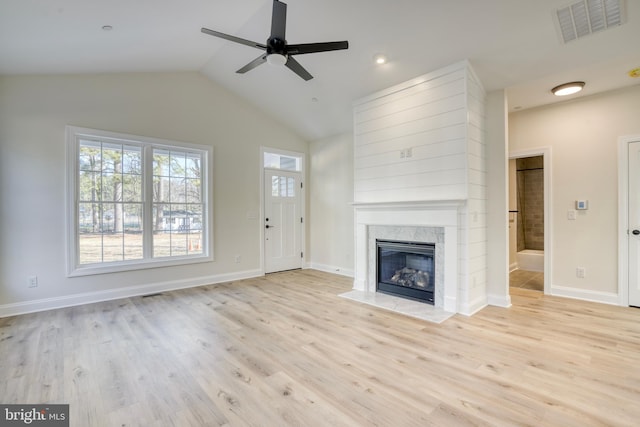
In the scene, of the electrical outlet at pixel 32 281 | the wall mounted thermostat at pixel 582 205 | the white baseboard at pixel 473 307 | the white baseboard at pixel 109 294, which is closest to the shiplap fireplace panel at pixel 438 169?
the white baseboard at pixel 473 307

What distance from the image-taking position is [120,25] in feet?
10.3

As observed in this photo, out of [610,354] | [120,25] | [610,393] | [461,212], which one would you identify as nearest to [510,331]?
[610,354]

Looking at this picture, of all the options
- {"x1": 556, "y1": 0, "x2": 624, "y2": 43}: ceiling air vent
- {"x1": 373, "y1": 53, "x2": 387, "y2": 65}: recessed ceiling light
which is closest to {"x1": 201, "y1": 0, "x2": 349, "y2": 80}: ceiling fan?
{"x1": 373, "y1": 53, "x2": 387, "y2": 65}: recessed ceiling light

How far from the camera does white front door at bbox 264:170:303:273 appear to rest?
5.94 m

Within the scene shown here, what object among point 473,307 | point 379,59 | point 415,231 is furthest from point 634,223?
point 379,59

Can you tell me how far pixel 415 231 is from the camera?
3.93 metres

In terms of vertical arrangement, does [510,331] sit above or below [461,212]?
Answer: below

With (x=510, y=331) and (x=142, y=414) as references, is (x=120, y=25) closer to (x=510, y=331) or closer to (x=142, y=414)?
(x=142, y=414)

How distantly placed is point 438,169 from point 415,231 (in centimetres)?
84

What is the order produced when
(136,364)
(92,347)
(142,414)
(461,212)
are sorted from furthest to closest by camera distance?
1. (461,212)
2. (92,347)
3. (136,364)
4. (142,414)

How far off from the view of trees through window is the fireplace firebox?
10.1 feet

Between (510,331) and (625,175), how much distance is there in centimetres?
263
